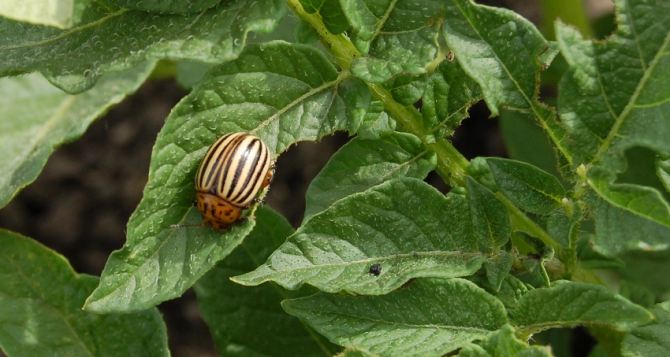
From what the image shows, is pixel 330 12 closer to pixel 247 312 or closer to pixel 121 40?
pixel 121 40

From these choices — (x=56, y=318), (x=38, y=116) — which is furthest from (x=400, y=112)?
(x=38, y=116)

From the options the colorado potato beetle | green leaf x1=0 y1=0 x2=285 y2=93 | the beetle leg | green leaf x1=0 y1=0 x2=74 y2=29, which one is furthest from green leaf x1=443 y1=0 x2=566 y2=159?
green leaf x1=0 y1=0 x2=74 y2=29

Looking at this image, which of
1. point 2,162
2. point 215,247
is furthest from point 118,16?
point 2,162

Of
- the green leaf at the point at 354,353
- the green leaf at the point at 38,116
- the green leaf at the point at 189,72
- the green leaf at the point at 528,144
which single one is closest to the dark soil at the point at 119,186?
the green leaf at the point at 528,144

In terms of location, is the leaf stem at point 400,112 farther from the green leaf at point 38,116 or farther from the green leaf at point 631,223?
the green leaf at point 38,116

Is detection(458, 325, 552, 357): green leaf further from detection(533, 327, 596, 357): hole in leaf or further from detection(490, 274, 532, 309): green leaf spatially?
detection(533, 327, 596, 357): hole in leaf

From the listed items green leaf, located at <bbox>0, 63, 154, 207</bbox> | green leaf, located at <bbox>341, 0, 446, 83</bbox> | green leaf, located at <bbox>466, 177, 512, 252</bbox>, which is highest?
green leaf, located at <bbox>341, 0, 446, 83</bbox>
